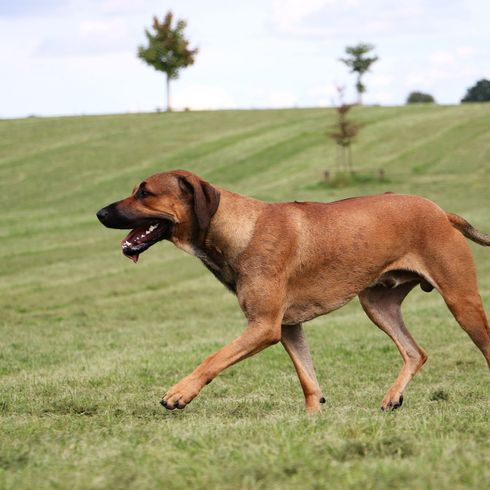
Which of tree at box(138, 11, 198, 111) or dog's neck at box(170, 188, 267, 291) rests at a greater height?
tree at box(138, 11, 198, 111)

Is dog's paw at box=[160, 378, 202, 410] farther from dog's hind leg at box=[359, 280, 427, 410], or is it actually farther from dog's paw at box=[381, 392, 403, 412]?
dog's hind leg at box=[359, 280, 427, 410]

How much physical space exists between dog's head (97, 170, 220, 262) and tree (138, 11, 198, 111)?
72889 mm

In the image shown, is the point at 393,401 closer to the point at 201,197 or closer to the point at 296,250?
the point at 296,250

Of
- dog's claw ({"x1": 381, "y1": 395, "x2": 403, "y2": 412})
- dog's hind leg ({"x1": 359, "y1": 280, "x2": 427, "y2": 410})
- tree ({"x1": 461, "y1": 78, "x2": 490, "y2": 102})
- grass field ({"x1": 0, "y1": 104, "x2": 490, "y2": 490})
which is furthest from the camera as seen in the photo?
tree ({"x1": 461, "y1": 78, "x2": 490, "y2": 102})

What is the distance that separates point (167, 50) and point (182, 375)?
7147 cm

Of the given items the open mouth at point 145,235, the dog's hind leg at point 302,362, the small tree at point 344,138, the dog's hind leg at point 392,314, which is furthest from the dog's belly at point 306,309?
the small tree at point 344,138

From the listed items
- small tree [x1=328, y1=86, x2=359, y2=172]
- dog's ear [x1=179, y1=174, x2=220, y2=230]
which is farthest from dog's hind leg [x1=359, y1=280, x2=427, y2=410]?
small tree [x1=328, y1=86, x2=359, y2=172]

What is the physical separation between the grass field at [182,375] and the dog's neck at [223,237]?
46.5 inches

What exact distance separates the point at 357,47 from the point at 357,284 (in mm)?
74017

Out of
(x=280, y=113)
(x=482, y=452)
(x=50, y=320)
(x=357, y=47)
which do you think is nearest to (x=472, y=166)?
(x=280, y=113)

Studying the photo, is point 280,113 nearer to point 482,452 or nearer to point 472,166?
point 472,166

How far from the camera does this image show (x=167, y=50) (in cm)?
7981

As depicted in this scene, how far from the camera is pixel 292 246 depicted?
295 inches

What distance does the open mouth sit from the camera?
731 cm
